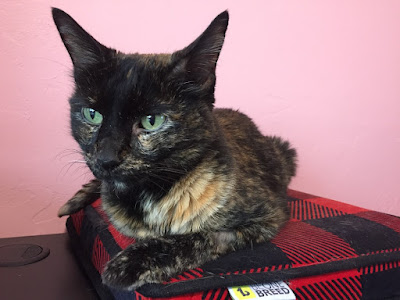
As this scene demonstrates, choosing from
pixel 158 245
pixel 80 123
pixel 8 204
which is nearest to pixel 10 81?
pixel 8 204

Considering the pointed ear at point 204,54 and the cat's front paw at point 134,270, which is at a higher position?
the pointed ear at point 204,54

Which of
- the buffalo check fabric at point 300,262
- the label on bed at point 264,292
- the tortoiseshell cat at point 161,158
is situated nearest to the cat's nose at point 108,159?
the tortoiseshell cat at point 161,158

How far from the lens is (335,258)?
85 cm

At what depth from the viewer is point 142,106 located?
2.67 ft

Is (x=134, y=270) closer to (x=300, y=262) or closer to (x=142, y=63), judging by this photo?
(x=300, y=262)

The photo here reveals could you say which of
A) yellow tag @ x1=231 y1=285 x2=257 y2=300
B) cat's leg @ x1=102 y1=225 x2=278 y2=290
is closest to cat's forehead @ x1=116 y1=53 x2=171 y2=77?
cat's leg @ x1=102 y1=225 x2=278 y2=290

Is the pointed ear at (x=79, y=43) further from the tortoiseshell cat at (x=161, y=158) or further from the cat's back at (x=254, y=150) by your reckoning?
the cat's back at (x=254, y=150)

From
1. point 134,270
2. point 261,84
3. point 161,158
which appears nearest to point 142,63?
point 161,158

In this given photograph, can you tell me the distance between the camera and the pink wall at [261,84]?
4.42 feet

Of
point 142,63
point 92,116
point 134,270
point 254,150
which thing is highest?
point 142,63

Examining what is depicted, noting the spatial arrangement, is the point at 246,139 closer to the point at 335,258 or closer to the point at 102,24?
the point at 335,258

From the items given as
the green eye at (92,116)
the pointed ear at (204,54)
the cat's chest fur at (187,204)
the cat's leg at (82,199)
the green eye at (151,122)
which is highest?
the pointed ear at (204,54)

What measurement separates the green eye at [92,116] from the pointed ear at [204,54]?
20cm

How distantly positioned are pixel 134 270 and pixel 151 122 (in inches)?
11.8
